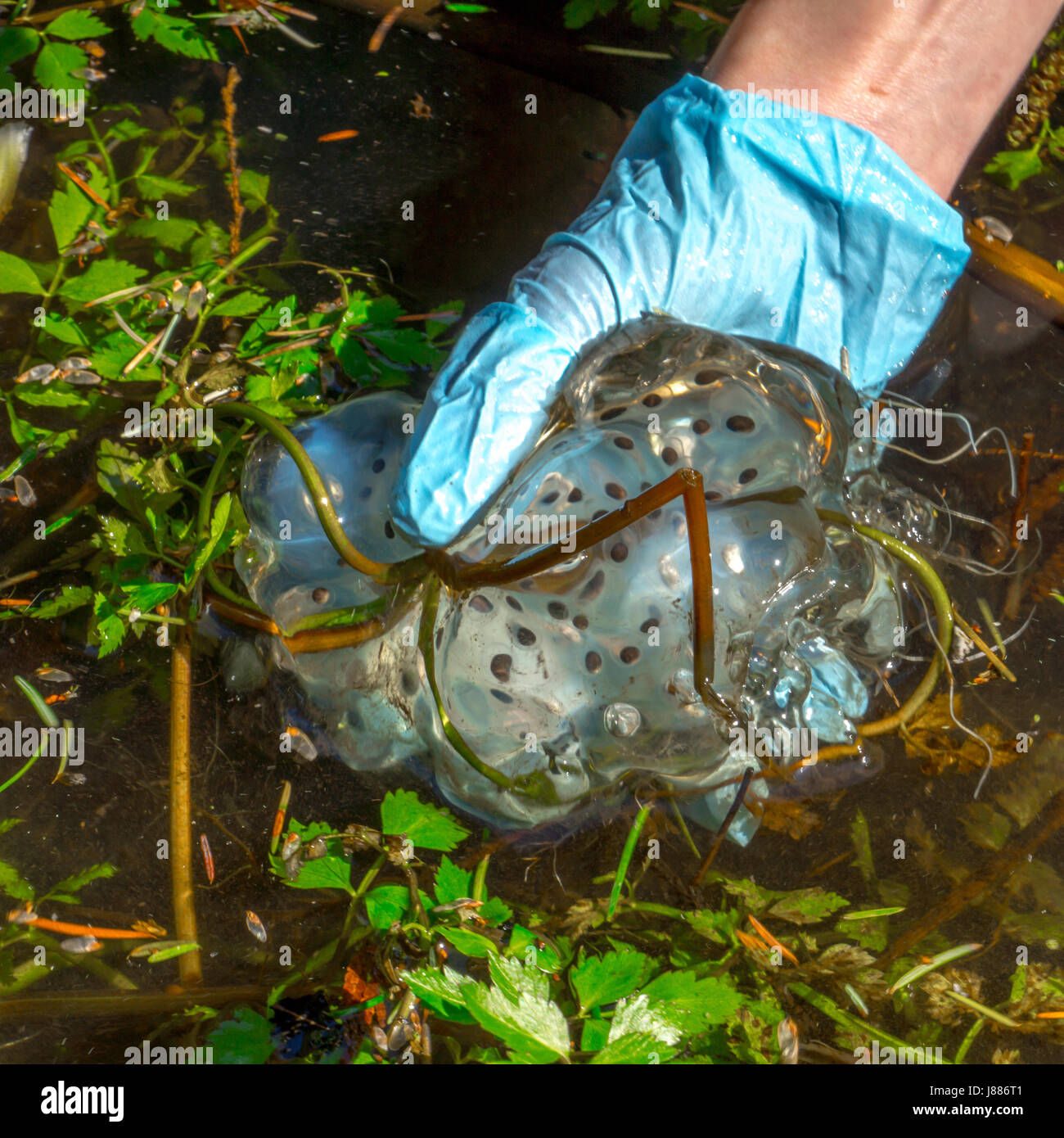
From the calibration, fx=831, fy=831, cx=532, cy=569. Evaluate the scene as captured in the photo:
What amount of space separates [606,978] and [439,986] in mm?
344

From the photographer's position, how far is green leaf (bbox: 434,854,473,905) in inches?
72.6

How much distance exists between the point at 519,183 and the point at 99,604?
170cm

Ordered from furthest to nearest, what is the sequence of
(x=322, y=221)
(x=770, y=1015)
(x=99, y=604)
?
1. (x=322, y=221)
2. (x=99, y=604)
3. (x=770, y=1015)

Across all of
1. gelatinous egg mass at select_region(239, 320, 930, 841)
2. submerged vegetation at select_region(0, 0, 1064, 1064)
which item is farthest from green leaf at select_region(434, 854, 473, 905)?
gelatinous egg mass at select_region(239, 320, 930, 841)

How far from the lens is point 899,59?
2.14 meters

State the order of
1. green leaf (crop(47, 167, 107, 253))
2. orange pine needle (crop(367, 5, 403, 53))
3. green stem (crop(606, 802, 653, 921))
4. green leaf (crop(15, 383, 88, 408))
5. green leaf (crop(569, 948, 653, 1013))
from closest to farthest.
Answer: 1. green leaf (crop(569, 948, 653, 1013))
2. green stem (crop(606, 802, 653, 921))
3. green leaf (crop(15, 383, 88, 408))
4. green leaf (crop(47, 167, 107, 253))
5. orange pine needle (crop(367, 5, 403, 53))

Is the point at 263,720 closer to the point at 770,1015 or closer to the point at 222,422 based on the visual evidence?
the point at 222,422

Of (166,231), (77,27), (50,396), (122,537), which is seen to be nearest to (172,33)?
(77,27)

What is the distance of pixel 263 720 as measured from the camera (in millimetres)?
2008

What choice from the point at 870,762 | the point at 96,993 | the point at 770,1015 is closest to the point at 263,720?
the point at 96,993

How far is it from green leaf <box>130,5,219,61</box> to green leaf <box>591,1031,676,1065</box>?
2.94 meters

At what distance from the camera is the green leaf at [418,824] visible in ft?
6.11

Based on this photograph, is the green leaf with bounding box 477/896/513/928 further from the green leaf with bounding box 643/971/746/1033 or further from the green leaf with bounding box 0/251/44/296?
the green leaf with bounding box 0/251/44/296

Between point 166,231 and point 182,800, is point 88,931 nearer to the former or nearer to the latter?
point 182,800
